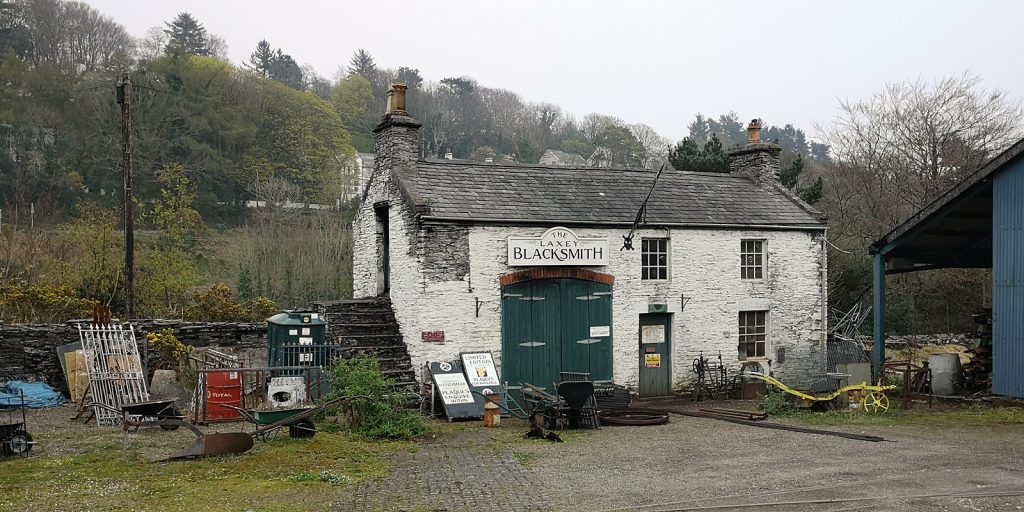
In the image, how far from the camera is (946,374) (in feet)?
55.2

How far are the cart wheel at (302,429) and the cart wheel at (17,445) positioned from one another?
3.35 m

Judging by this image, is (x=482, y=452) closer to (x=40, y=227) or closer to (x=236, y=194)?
(x=40, y=227)

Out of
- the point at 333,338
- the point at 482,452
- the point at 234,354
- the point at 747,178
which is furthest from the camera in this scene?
the point at 747,178

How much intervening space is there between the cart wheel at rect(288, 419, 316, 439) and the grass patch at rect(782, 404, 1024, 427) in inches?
333

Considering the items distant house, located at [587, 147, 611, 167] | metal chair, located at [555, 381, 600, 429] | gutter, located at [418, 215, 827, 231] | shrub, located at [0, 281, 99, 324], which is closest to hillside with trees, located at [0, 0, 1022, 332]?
shrub, located at [0, 281, 99, 324]

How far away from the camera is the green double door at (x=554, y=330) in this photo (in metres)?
16.2

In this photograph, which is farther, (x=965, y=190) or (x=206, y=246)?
(x=206, y=246)

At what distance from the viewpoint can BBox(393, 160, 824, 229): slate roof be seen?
54.0 feet

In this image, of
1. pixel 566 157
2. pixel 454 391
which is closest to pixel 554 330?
pixel 454 391

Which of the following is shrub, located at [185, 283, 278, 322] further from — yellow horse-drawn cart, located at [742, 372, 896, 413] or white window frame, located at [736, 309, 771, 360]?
yellow horse-drawn cart, located at [742, 372, 896, 413]

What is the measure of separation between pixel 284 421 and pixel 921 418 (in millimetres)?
10902

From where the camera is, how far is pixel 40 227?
31.6m

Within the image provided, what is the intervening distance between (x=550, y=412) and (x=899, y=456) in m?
5.26

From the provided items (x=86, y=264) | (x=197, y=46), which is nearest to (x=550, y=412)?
(x=86, y=264)
